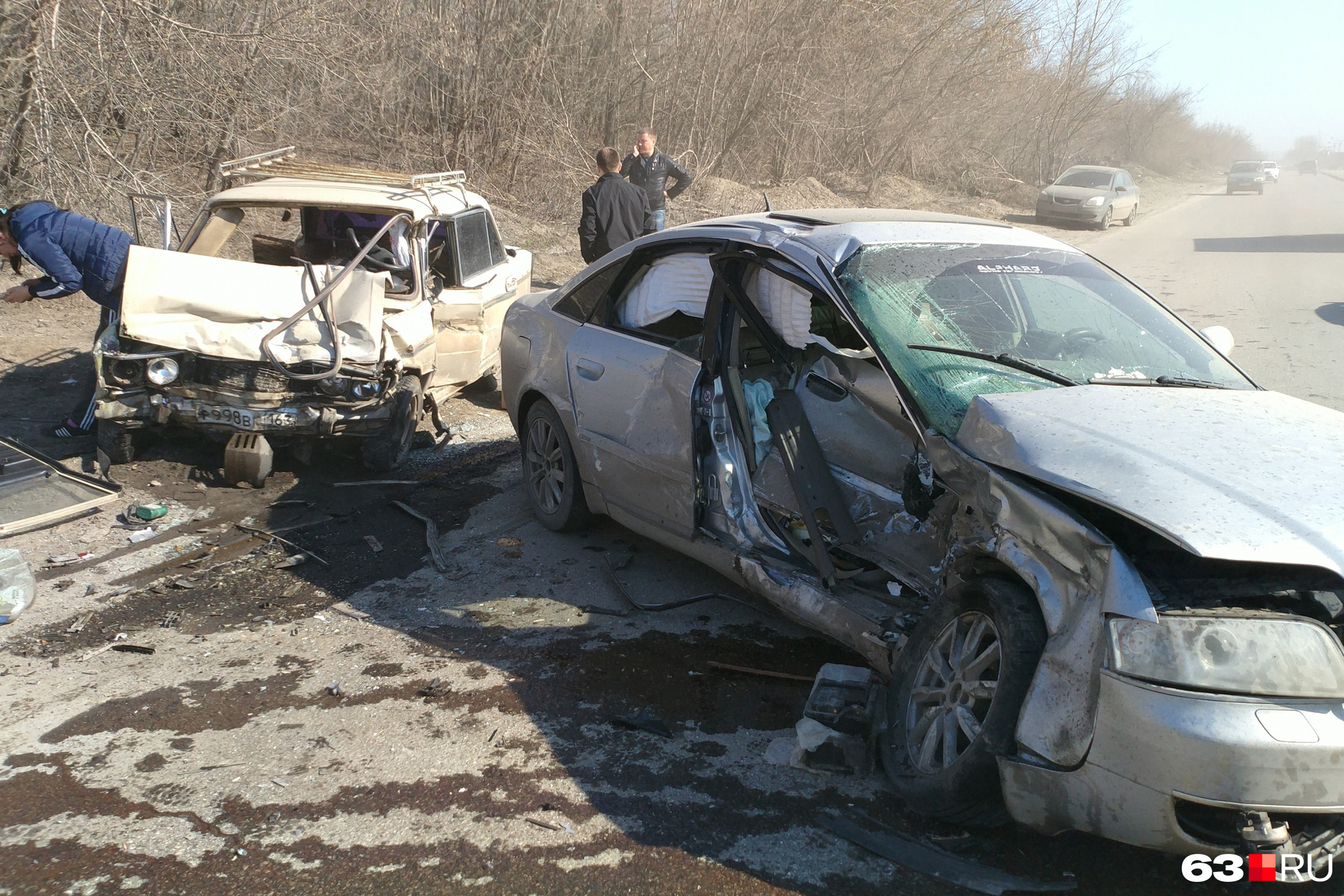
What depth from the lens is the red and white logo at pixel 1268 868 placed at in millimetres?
2375

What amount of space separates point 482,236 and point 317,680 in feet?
16.9

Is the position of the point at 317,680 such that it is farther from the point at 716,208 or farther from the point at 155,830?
the point at 716,208

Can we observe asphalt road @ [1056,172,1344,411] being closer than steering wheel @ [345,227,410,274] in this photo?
No

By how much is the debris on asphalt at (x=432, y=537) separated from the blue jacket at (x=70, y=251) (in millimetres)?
2351

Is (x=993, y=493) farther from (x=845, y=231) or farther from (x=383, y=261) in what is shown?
(x=383, y=261)

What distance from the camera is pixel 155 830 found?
296 cm

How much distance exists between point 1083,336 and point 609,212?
666 centimetres

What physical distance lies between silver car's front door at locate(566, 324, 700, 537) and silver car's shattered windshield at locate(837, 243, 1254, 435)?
977 millimetres

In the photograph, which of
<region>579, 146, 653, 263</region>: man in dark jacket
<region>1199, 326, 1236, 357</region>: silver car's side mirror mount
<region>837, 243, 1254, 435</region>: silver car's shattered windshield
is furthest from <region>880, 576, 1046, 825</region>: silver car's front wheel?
<region>579, 146, 653, 263</region>: man in dark jacket

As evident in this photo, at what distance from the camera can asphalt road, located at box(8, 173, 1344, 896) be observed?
2822 millimetres

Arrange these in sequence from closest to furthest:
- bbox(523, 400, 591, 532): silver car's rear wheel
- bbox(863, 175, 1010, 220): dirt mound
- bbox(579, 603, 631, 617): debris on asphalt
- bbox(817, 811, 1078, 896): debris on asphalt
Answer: bbox(817, 811, 1078, 896): debris on asphalt, bbox(579, 603, 631, 617): debris on asphalt, bbox(523, 400, 591, 532): silver car's rear wheel, bbox(863, 175, 1010, 220): dirt mound

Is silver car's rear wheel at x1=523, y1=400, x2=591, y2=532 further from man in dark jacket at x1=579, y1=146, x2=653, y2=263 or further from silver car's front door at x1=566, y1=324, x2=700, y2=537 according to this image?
man in dark jacket at x1=579, y1=146, x2=653, y2=263

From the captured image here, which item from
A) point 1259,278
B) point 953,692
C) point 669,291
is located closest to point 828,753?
point 953,692

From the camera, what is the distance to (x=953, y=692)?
118 inches
